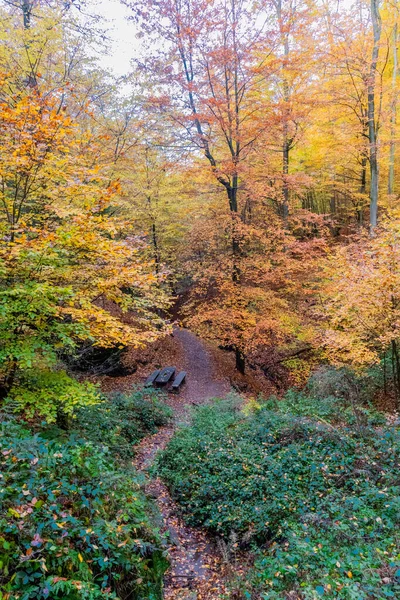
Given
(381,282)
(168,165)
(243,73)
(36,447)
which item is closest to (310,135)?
(243,73)

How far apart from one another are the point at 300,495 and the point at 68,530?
141 inches

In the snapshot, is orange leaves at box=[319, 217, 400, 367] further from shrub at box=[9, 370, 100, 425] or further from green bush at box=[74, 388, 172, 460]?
→ shrub at box=[9, 370, 100, 425]

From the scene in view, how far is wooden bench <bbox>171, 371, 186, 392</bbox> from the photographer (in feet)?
41.7

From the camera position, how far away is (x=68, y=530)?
3037 mm

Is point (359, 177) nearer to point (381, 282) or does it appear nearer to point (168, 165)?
point (168, 165)

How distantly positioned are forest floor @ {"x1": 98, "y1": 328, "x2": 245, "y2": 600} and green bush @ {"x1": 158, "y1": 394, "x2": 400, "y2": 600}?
30 cm

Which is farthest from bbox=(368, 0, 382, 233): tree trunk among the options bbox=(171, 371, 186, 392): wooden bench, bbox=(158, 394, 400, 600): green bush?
bbox=(171, 371, 186, 392): wooden bench

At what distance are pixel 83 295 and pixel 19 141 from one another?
2.44 meters

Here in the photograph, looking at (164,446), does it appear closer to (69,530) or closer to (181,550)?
(181,550)

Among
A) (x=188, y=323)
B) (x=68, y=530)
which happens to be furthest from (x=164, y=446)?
(x=68, y=530)

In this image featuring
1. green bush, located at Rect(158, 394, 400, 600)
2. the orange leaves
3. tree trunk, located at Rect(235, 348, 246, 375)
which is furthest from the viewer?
tree trunk, located at Rect(235, 348, 246, 375)

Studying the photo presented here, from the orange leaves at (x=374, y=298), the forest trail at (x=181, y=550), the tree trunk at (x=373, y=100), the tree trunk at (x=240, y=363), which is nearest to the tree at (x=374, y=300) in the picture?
the orange leaves at (x=374, y=298)

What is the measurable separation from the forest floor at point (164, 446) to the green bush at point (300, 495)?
1.00 ft

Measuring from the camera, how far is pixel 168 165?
12516mm
